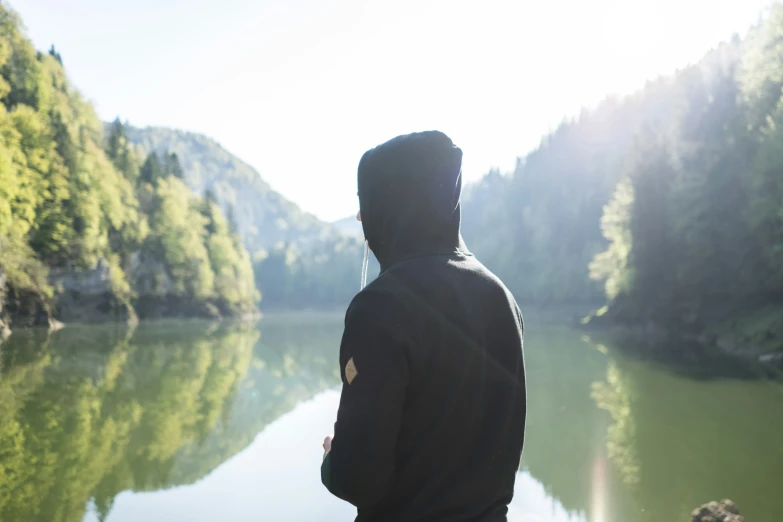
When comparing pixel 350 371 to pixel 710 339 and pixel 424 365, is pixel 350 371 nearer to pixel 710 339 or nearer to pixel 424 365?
pixel 424 365

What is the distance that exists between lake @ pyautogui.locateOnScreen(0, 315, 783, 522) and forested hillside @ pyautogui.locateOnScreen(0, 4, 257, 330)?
681 inches

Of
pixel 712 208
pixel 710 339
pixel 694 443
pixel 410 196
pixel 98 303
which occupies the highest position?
pixel 410 196

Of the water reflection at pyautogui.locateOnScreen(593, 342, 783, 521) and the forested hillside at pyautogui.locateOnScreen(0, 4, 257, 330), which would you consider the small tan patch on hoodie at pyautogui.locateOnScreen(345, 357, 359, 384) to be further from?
the forested hillside at pyautogui.locateOnScreen(0, 4, 257, 330)

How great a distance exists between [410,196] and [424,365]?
24.5 inches

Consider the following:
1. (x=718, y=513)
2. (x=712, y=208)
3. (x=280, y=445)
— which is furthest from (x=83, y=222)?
(x=718, y=513)

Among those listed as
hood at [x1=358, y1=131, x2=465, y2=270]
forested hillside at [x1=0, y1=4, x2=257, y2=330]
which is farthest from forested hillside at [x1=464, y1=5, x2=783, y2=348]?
forested hillside at [x1=0, y1=4, x2=257, y2=330]

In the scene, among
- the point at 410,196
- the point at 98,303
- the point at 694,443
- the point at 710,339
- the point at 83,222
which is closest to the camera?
the point at 410,196

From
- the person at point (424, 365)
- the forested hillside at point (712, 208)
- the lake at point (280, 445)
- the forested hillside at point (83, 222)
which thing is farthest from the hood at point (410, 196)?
the forested hillside at point (83, 222)

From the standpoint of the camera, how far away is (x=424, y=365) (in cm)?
192

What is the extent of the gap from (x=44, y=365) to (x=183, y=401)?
23.6 ft

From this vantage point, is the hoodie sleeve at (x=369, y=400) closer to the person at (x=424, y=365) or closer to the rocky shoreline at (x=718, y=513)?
the person at (x=424, y=365)

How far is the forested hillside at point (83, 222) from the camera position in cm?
3544

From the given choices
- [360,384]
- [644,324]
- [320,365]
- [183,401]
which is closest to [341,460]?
[360,384]

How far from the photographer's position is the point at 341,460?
1.88m
